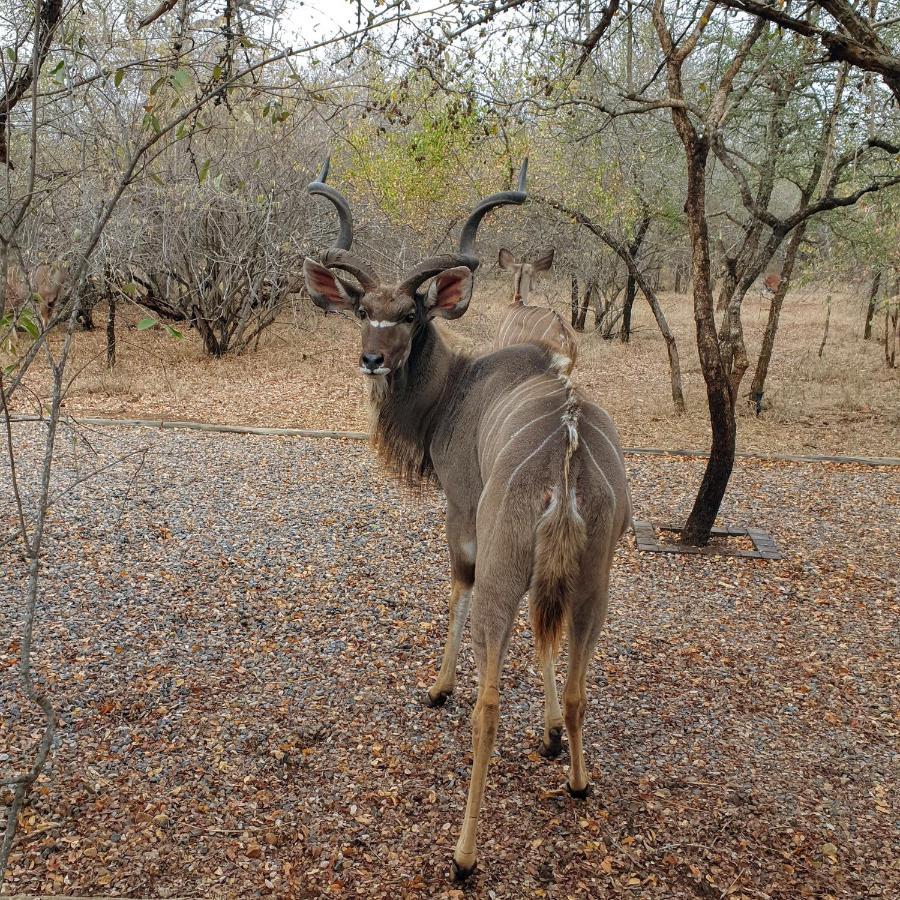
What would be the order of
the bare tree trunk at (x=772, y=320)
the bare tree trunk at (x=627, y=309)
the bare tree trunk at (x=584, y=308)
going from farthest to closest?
the bare tree trunk at (x=584, y=308) < the bare tree trunk at (x=627, y=309) < the bare tree trunk at (x=772, y=320)

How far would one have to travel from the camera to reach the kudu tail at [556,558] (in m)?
2.84

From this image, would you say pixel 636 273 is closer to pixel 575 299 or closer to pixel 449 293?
pixel 449 293

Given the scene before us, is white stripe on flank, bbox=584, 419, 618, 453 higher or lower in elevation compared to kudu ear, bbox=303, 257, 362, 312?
lower

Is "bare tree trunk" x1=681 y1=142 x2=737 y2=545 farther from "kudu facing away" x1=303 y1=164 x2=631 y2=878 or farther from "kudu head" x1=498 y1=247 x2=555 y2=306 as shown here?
"kudu head" x1=498 y1=247 x2=555 y2=306

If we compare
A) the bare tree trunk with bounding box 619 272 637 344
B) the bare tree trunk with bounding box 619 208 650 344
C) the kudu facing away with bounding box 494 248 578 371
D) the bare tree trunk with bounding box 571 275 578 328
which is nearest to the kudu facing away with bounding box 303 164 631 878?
the kudu facing away with bounding box 494 248 578 371

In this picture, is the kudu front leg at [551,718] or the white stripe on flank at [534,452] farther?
the kudu front leg at [551,718]

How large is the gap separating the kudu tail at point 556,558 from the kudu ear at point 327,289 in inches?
78.7

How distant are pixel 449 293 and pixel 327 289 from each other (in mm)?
706

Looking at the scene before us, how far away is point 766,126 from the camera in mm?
9688

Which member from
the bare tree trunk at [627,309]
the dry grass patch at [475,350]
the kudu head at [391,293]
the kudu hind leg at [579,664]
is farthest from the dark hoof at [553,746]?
the bare tree trunk at [627,309]

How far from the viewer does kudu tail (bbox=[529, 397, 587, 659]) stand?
112 inches

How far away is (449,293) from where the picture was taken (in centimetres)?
448

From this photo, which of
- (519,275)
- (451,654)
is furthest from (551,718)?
(519,275)

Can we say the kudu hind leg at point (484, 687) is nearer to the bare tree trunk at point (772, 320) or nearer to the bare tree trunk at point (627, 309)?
the bare tree trunk at point (772, 320)
